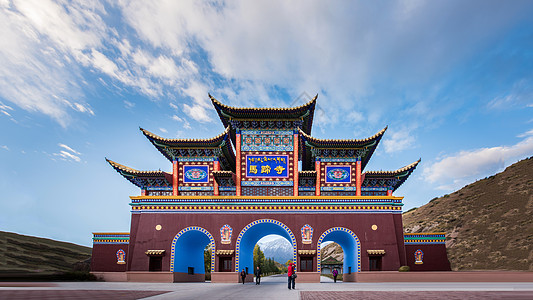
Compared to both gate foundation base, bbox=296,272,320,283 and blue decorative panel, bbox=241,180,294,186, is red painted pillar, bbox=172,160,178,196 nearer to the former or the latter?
blue decorative panel, bbox=241,180,294,186

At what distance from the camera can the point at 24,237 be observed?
1356 inches

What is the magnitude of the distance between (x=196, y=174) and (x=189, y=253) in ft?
22.0

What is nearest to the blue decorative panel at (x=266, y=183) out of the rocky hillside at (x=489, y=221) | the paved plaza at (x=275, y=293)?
the paved plaza at (x=275, y=293)

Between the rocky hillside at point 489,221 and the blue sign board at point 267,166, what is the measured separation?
33.4 meters

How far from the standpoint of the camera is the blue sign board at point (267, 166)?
1057 inches

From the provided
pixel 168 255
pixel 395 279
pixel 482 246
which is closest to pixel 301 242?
pixel 395 279

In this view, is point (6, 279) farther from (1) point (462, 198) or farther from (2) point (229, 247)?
(1) point (462, 198)

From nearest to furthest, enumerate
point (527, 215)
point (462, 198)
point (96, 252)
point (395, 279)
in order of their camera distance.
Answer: point (395, 279), point (96, 252), point (527, 215), point (462, 198)

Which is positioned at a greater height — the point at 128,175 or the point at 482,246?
the point at 128,175

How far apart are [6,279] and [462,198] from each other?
74.0 metres

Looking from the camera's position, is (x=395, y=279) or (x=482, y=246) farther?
(x=482, y=246)

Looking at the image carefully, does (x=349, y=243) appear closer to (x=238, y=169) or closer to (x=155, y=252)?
(x=238, y=169)

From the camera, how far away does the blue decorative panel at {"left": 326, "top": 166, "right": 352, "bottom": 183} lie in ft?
87.8

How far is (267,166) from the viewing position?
2703 cm
